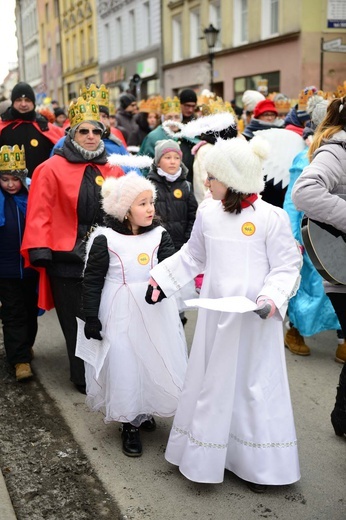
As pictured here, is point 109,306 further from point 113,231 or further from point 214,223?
point 214,223

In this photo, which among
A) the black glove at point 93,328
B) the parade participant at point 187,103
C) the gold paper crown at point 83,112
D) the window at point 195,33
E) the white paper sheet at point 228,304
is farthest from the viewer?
the window at point 195,33

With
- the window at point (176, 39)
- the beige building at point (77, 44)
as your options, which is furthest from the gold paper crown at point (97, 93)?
the beige building at point (77, 44)

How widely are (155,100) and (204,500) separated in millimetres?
7948

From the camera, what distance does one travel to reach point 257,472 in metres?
3.20

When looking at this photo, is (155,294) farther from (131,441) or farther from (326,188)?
(326,188)

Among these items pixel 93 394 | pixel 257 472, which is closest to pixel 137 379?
pixel 93 394

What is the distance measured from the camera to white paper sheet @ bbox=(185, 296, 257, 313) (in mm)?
2947

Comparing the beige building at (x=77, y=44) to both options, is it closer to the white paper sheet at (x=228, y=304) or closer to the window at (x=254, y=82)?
the window at (x=254, y=82)

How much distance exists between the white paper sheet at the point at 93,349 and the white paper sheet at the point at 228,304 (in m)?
0.88

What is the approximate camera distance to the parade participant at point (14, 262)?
4.91 m

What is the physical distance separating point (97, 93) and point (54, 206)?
7.08 ft

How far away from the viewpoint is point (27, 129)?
6.82 metres

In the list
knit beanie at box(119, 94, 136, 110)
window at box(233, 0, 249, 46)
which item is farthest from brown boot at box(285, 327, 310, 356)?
window at box(233, 0, 249, 46)

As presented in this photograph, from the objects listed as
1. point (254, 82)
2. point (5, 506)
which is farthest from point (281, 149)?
point (254, 82)
